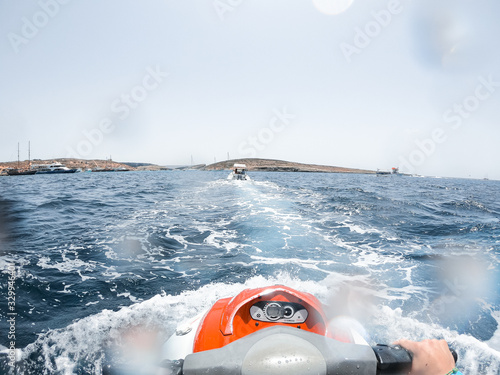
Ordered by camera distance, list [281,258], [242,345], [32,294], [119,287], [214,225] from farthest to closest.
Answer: [214,225]
[281,258]
[119,287]
[32,294]
[242,345]

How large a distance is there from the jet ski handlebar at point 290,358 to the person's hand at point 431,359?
71 millimetres

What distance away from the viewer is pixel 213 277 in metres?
6.66

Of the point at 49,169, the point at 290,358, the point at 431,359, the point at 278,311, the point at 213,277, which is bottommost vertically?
the point at 213,277

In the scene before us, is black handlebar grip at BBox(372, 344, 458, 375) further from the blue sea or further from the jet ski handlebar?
the blue sea

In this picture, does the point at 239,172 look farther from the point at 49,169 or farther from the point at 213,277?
the point at 49,169

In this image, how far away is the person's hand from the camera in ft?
5.10

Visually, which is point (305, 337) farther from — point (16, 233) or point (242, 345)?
point (16, 233)

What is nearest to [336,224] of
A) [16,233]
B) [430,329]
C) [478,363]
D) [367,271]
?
[367,271]

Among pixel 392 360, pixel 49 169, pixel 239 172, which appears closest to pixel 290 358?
pixel 392 360

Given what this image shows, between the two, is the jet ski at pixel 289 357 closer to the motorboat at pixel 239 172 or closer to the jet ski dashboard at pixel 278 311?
the jet ski dashboard at pixel 278 311

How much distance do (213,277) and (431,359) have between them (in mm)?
5744

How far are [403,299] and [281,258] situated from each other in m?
3.57

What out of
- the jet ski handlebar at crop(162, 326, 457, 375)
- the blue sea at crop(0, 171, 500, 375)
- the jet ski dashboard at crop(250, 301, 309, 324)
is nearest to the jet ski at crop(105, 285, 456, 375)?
the jet ski handlebar at crop(162, 326, 457, 375)

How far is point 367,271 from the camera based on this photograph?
294 inches
